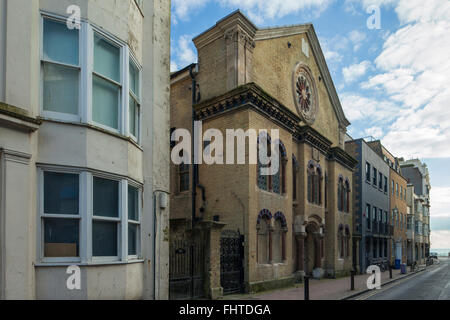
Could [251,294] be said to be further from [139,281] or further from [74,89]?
[74,89]

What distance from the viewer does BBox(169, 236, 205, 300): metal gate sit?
39.9 feet

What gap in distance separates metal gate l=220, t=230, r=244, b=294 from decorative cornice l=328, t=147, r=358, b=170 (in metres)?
12.6

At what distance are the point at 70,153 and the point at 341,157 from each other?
23.2 meters

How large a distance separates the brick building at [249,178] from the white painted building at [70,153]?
15.9ft

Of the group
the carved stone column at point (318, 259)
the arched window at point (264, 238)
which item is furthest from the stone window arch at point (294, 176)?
the arched window at point (264, 238)

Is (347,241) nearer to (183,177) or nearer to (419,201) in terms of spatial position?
(183,177)

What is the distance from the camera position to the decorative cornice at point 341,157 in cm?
2583

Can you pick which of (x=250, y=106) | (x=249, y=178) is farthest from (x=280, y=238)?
(x=250, y=106)

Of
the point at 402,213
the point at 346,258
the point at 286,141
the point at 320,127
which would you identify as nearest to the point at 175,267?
the point at 286,141

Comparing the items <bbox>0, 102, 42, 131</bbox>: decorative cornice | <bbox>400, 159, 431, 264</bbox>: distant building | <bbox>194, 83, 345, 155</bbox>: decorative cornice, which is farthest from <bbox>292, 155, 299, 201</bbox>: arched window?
<bbox>400, 159, 431, 264</bbox>: distant building

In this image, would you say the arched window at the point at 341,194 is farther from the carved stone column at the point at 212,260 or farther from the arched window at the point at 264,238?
the carved stone column at the point at 212,260

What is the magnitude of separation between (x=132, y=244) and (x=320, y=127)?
19.7 metres

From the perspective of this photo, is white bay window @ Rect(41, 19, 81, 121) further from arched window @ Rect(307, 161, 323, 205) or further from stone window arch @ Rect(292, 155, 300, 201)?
arched window @ Rect(307, 161, 323, 205)

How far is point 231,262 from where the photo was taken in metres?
15.1
